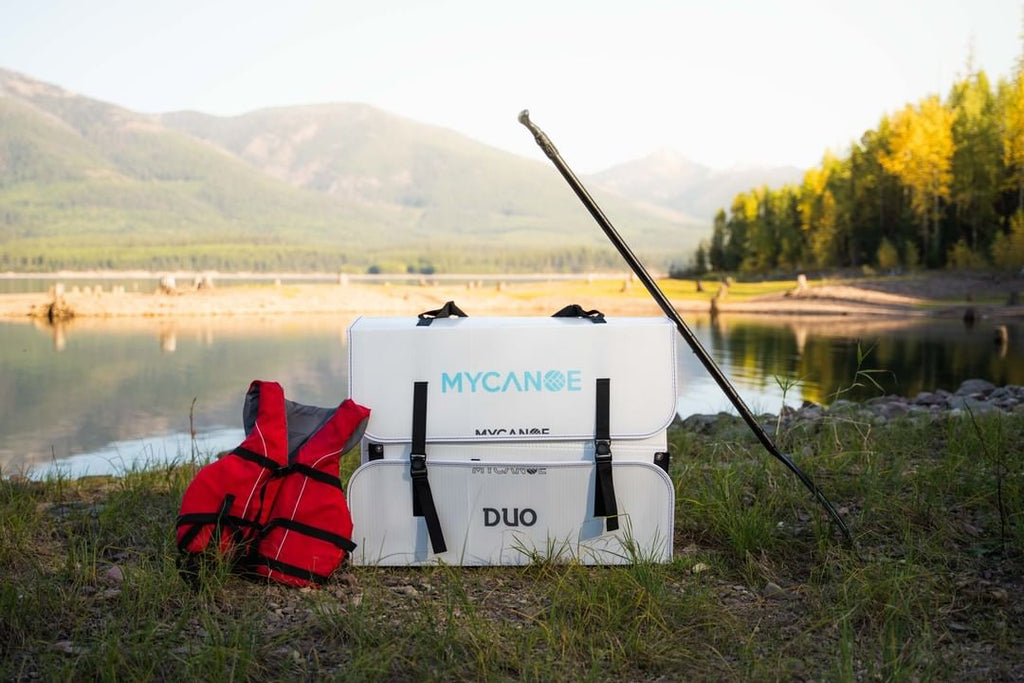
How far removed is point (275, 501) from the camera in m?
2.70

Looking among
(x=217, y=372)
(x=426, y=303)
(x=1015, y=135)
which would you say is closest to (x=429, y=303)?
(x=426, y=303)

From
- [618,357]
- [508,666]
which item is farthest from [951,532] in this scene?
[508,666]

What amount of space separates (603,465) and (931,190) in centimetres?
3822

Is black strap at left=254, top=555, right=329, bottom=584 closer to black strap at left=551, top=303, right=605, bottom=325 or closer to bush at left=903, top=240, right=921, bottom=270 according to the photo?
black strap at left=551, top=303, right=605, bottom=325

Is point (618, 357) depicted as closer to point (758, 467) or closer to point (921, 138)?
point (758, 467)

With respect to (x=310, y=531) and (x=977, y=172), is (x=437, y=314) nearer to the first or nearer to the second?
(x=310, y=531)

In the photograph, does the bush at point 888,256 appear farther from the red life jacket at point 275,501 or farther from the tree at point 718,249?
the red life jacket at point 275,501

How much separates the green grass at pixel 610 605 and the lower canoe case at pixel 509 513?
7 centimetres

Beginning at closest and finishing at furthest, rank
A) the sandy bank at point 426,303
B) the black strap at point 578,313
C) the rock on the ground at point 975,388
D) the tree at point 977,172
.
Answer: the black strap at point 578,313, the rock on the ground at point 975,388, the sandy bank at point 426,303, the tree at point 977,172

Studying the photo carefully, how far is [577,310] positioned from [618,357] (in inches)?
10.4

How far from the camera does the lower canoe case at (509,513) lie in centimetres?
279

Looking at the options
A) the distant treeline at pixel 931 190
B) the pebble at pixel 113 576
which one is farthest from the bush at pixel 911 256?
the pebble at pixel 113 576

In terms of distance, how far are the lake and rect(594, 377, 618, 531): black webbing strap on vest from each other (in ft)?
5.12

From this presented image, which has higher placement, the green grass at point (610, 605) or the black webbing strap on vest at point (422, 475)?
the black webbing strap on vest at point (422, 475)
